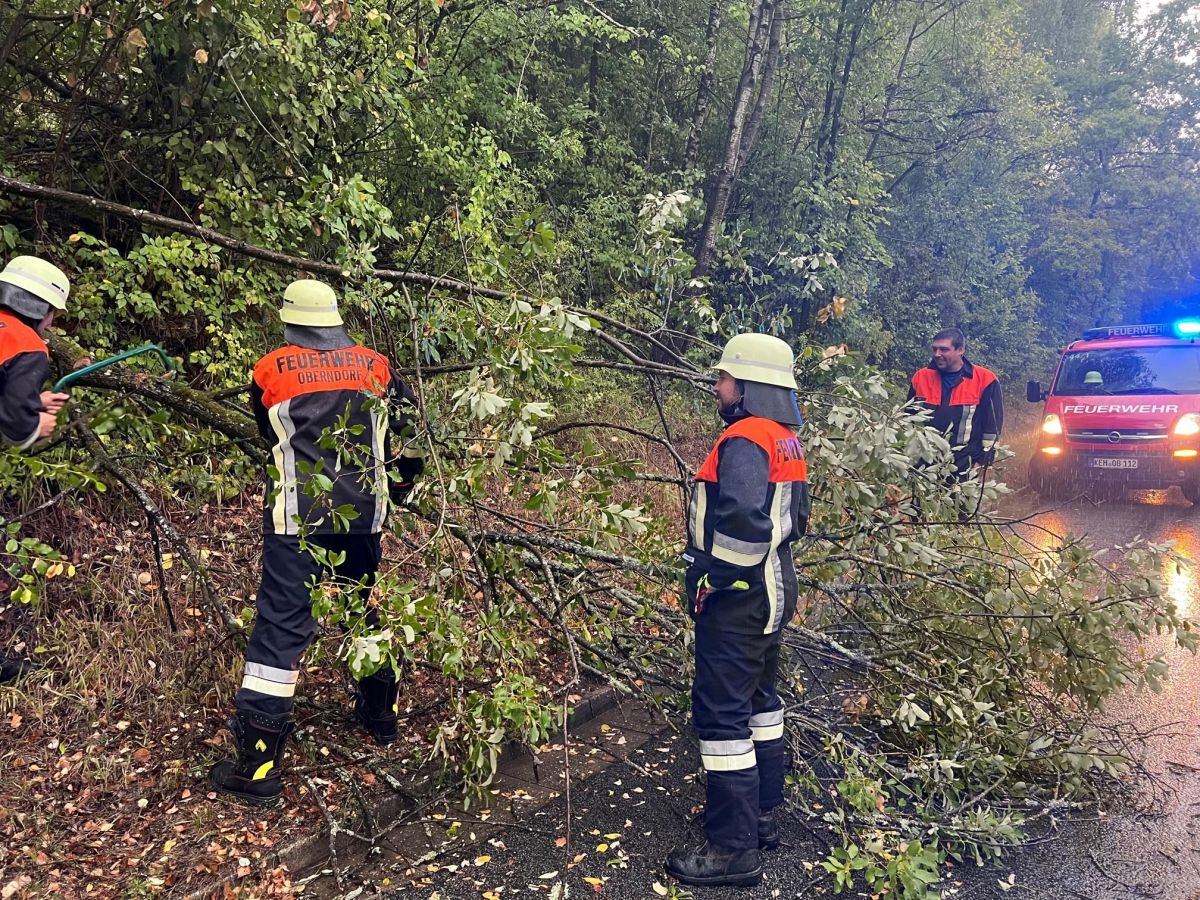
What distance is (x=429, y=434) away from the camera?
134 inches

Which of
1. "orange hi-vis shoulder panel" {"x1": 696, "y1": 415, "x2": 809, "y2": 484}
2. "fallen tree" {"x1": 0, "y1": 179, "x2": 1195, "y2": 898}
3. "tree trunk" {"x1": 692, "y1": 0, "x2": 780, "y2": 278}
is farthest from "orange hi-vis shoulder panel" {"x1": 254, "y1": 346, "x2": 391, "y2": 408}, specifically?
"tree trunk" {"x1": 692, "y1": 0, "x2": 780, "y2": 278}

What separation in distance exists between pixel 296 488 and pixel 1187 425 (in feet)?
29.2

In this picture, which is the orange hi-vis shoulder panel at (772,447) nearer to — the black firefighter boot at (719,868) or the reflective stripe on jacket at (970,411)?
the black firefighter boot at (719,868)

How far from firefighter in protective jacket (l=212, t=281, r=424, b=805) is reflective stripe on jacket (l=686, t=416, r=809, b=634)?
1.22 m

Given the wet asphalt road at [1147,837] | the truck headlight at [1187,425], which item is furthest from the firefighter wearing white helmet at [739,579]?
the truck headlight at [1187,425]

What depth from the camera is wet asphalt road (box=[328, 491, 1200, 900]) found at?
3.19 meters

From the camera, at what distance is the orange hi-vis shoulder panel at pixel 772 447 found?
3.22m

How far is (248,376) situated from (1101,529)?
771cm

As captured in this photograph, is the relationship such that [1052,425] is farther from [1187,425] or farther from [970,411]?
[970,411]

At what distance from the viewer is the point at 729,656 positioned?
130 inches

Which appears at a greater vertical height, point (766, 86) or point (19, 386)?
point (766, 86)

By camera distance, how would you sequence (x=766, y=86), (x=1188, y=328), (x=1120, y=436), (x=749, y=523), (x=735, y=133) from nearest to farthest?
1. (x=749, y=523)
2. (x=1120, y=436)
3. (x=1188, y=328)
4. (x=735, y=133)
5. (x=766, y=86)

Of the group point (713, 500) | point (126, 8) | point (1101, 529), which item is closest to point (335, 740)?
point (713, 500)

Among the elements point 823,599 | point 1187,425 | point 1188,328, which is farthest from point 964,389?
point 1188,328
